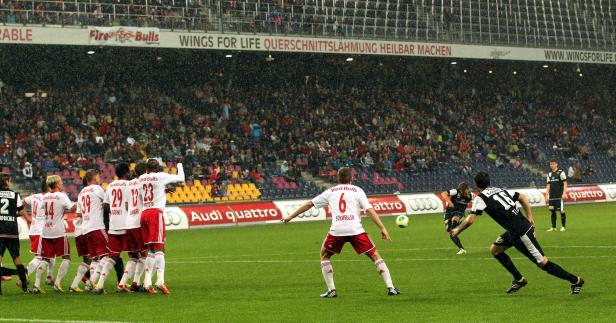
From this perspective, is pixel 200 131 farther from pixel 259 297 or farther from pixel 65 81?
pixel 259 297

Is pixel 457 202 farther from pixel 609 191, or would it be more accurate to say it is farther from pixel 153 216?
pixel 609 191

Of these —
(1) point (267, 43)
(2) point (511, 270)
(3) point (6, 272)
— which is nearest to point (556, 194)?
(2) point (511, 270)

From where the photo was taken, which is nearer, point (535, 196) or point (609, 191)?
point (535, 196)

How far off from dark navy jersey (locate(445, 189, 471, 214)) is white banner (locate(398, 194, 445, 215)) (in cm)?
2086

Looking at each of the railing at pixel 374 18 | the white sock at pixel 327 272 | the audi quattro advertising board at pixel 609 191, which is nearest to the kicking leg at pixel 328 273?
the white sock at pixel 327 272

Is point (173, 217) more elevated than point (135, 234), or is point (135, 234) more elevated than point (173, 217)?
point (173, 217)

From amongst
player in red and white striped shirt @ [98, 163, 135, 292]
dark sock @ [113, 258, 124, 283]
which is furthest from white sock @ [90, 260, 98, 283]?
player in red and white striped shirt @ [98, 163, 135, 292]

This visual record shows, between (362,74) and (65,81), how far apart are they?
1821 cm

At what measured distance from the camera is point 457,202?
25.6 metres

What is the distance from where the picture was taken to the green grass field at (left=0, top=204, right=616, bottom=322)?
13.9 metres

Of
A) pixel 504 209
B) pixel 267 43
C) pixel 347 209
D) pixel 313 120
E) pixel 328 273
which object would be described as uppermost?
pixel 267 43

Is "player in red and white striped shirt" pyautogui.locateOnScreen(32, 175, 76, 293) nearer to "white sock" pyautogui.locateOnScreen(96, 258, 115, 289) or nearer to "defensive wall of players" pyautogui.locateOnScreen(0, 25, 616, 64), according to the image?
"white sock" pyautogui.locateOnScreen(96, 258, 115, 289)

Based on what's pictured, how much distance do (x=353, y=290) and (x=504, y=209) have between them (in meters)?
2.97

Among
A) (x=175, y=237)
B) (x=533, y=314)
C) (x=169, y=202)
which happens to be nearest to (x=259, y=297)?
(x=533, y=314)
